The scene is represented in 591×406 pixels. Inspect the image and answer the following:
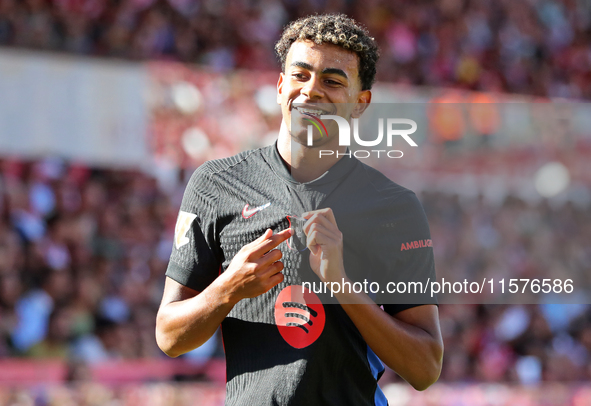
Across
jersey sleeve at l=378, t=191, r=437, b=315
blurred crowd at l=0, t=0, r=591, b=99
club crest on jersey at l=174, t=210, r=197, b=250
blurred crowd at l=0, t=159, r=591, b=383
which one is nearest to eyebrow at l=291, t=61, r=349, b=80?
jersey sleeve at l=378, t=191, r=437, b=315

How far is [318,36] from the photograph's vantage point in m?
2.13

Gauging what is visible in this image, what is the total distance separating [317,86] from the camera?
2.11 m

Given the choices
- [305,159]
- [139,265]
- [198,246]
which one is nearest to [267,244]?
[198,246]

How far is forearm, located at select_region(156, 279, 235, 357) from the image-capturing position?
6.31 feet

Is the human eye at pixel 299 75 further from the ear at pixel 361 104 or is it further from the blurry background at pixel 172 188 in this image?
the blurry background at pixel 172 188

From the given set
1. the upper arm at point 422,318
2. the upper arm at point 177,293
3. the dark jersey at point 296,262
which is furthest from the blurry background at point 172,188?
the upper arm at point 422,318

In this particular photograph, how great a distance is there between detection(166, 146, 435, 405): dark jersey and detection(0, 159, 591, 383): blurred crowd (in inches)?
188

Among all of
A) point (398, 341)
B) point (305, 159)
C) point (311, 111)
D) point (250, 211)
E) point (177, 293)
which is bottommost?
point (398, 341)

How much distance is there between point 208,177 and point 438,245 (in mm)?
6662

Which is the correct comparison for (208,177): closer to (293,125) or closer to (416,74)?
(293,125)

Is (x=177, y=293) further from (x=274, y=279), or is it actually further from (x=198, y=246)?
(x=274, y=279)

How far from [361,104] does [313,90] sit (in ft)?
0.79

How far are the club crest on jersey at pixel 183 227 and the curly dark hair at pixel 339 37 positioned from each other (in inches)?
22.7

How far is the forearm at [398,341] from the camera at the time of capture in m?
1.91
